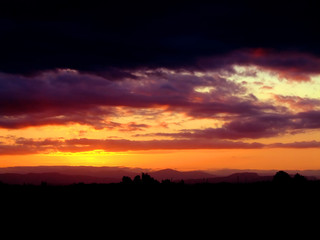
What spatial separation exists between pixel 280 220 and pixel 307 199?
3147 millimetres

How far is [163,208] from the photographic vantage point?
60.1 ft

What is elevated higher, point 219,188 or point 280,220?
point 219,188

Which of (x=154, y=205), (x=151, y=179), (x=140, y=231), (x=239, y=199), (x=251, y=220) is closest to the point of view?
(x=140, y=231)

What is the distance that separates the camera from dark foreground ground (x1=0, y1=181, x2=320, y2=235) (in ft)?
54.6

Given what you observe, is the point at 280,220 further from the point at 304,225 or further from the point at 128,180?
the point at 128,180

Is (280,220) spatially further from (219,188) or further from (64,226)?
(64,226)

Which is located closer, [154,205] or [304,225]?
[304,225]

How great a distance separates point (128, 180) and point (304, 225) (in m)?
11.3

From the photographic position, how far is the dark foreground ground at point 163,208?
656 inches

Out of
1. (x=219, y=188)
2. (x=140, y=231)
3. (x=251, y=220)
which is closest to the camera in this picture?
(x=140, y=231)

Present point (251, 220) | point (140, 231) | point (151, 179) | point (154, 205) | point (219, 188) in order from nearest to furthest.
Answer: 1. point (140, 231)
2. point (251, 220)
3. point (154, 205)
4. point (219, 188)
5. point (151, 179)

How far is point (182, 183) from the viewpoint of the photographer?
76.6 feet

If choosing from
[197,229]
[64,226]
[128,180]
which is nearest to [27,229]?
[64,226]

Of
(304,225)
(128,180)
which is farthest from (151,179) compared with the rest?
(304,225)
